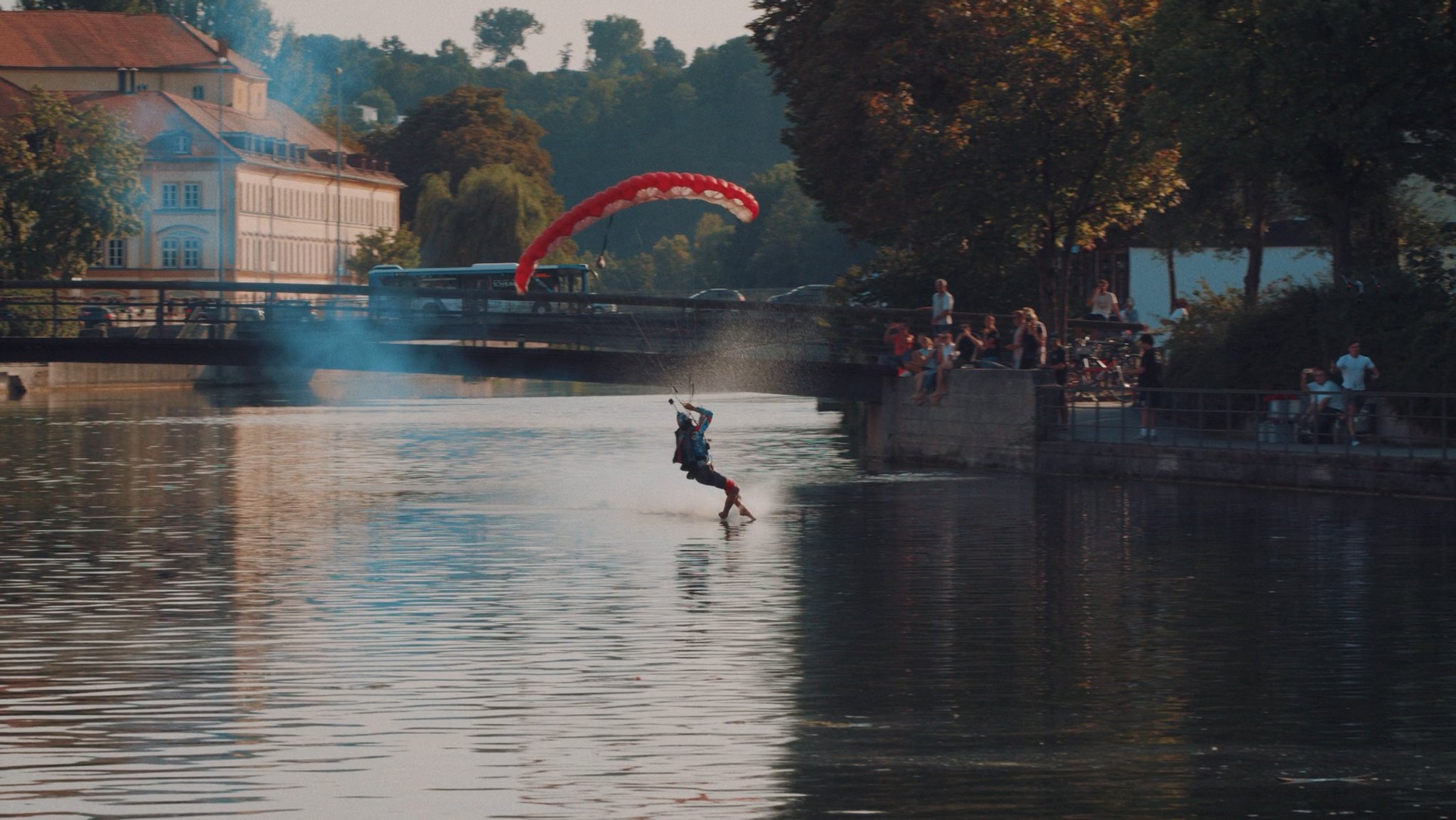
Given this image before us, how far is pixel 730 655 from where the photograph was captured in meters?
18.9

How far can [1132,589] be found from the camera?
2369cm

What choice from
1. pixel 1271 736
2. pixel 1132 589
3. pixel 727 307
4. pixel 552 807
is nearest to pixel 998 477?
pixel 727 307

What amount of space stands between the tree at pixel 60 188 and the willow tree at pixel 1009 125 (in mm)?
45491

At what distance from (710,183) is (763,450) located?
520 inches

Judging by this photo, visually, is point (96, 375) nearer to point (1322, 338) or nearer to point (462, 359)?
point (462, 359)

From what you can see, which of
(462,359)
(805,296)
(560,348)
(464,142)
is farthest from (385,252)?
(560,348)

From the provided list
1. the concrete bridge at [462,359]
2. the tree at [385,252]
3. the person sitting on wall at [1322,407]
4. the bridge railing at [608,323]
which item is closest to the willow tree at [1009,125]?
the bridge railing at [608,323]

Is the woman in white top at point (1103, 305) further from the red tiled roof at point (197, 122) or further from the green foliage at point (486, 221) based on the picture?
the green foliage at point (486, 221)

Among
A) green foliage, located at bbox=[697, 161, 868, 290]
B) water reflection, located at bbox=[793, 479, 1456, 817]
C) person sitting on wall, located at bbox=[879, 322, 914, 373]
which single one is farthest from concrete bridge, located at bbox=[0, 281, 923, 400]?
green foliage, located at bbox=[697, 161, 868, 290]

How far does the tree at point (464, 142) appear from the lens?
147625 mm

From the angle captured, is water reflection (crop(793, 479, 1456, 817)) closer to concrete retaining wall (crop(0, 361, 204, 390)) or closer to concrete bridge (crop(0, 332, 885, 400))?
concrete bridge (crop(0, 332, 885, 400))

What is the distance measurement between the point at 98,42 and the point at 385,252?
23394 mm

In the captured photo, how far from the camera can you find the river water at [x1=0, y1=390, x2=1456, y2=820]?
13.7 m

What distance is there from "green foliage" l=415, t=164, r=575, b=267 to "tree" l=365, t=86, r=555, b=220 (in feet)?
40.6
